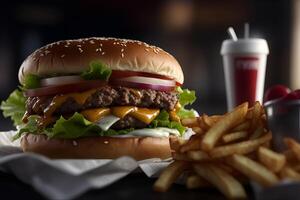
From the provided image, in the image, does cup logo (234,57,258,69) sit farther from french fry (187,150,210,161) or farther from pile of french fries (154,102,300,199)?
french fry (187,150,210,161)

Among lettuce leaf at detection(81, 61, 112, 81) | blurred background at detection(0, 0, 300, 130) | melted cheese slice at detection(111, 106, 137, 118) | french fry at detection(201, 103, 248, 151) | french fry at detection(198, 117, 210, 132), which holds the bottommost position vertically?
blurred background at detection(0, 0, 300, 130)

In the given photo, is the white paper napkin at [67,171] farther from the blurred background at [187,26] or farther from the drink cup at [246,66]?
the blurred background at [187,26]

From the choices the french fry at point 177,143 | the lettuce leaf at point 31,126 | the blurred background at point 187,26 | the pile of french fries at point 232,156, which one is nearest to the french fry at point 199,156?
the pile of french fries at point 232,156

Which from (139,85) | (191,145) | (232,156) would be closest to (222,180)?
(232,156)

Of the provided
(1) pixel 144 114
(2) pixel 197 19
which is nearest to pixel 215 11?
(2) pixel 197 19

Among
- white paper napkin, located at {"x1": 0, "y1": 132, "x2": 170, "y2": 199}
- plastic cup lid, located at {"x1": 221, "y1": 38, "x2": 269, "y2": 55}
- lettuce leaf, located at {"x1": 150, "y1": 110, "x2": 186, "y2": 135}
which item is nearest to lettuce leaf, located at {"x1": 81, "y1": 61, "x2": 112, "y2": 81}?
lettuce leaf, located at {"x1": 150, "y1": 110, "x2": 186, "y2": 135}

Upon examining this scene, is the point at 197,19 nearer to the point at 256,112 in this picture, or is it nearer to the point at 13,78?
the point at 13,78
